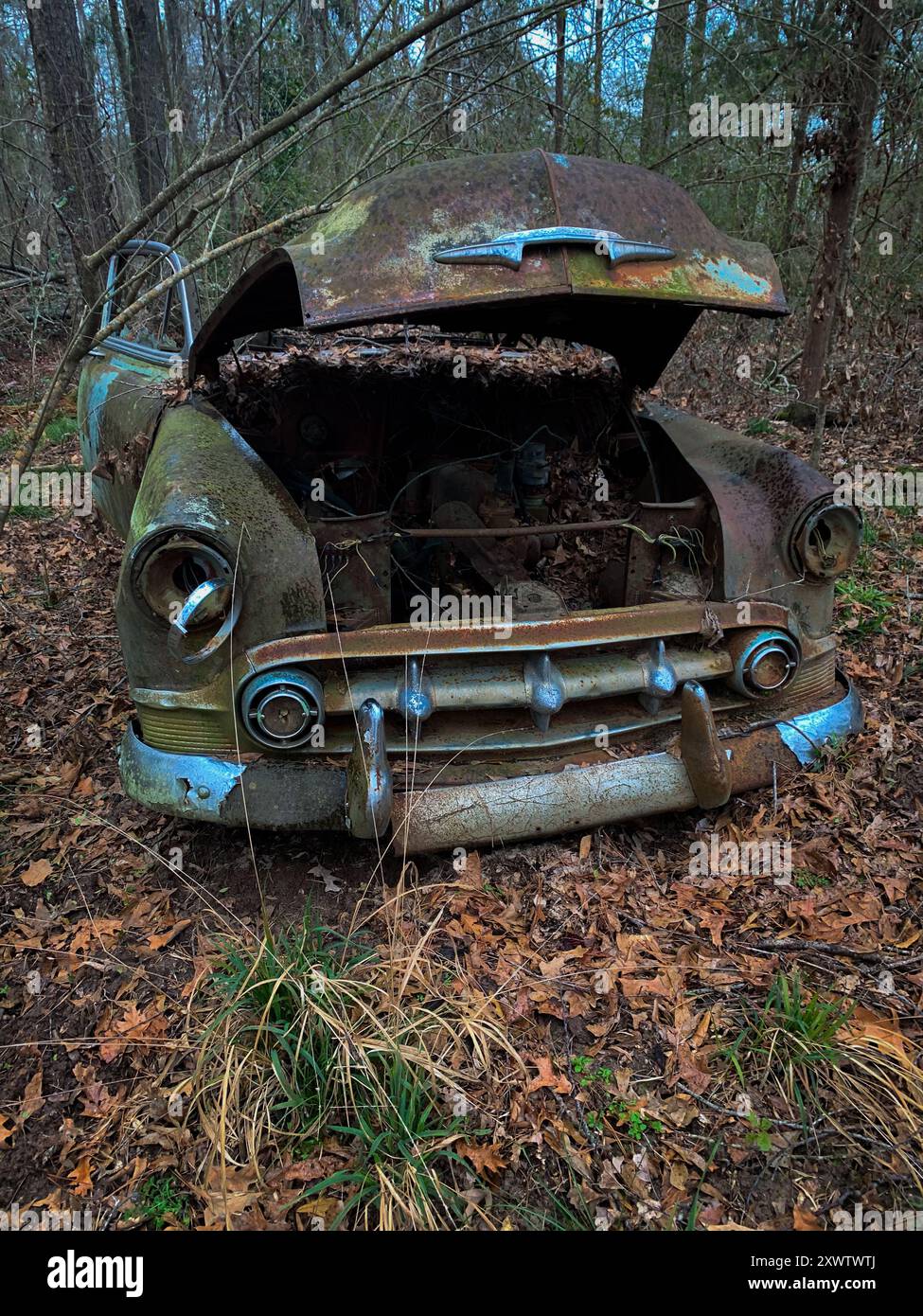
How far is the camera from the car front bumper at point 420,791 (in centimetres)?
215

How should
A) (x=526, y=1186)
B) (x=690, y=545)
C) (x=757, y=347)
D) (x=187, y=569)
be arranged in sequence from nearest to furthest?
(x=526, y=1186) → (x=187, y=569) → (x=690, y=545) → (x=757, y=347)

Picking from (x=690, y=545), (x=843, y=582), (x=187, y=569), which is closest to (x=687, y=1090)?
(x=690, y=545)

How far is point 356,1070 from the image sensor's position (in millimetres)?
1775

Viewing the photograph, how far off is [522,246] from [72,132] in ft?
10.7

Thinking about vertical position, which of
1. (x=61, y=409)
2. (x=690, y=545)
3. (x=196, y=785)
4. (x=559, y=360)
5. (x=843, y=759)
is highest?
(x=61, y=409)

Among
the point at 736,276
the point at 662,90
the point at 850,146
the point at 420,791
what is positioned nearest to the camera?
the point at 420,791

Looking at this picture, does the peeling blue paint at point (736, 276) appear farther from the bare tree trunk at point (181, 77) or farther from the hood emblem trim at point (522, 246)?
the bare tree trunk at point (181, 77)

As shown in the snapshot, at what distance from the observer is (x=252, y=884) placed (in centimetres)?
237

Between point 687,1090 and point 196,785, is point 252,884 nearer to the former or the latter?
point 196,785

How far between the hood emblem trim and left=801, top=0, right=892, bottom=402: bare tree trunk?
3.60 meters

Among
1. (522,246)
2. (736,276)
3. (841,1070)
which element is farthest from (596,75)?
(841,1070)

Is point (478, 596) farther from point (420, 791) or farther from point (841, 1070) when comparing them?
point (841, 1070)

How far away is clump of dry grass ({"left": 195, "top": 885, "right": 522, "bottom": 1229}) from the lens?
158 centimetres
